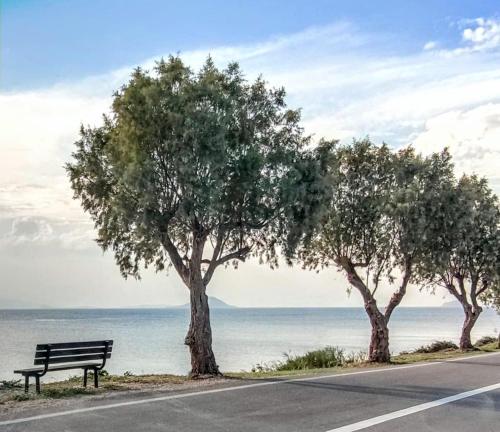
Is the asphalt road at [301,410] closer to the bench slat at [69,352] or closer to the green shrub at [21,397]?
the green shrub at [21,397]

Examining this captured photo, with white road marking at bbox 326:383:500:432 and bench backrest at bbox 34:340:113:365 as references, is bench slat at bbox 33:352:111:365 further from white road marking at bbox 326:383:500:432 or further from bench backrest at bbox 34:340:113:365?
white road marking at bbox 326:383:500:432

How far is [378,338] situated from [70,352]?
16.3 meters

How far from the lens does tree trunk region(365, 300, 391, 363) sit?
26797 millimetres

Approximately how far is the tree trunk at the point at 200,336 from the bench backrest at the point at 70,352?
175 inches

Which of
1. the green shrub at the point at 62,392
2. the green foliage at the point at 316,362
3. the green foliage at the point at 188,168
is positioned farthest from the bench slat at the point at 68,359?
the green foliage at the point at 316,362

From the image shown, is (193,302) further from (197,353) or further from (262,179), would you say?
(262,179)

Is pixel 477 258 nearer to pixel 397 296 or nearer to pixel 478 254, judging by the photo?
pixel 478 254

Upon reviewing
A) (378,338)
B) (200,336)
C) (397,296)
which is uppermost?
(397,296)

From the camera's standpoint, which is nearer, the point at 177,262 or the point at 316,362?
the point at 177,262

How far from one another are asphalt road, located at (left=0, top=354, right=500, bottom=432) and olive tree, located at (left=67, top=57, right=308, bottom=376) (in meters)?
4.90

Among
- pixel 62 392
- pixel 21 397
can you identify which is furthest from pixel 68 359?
pixel 21 397

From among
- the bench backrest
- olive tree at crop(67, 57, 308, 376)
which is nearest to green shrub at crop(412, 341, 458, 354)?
olive tree at crop(67, 57, 308, 376)

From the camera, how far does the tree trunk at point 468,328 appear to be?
35000 millimetres

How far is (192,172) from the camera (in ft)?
56.5
